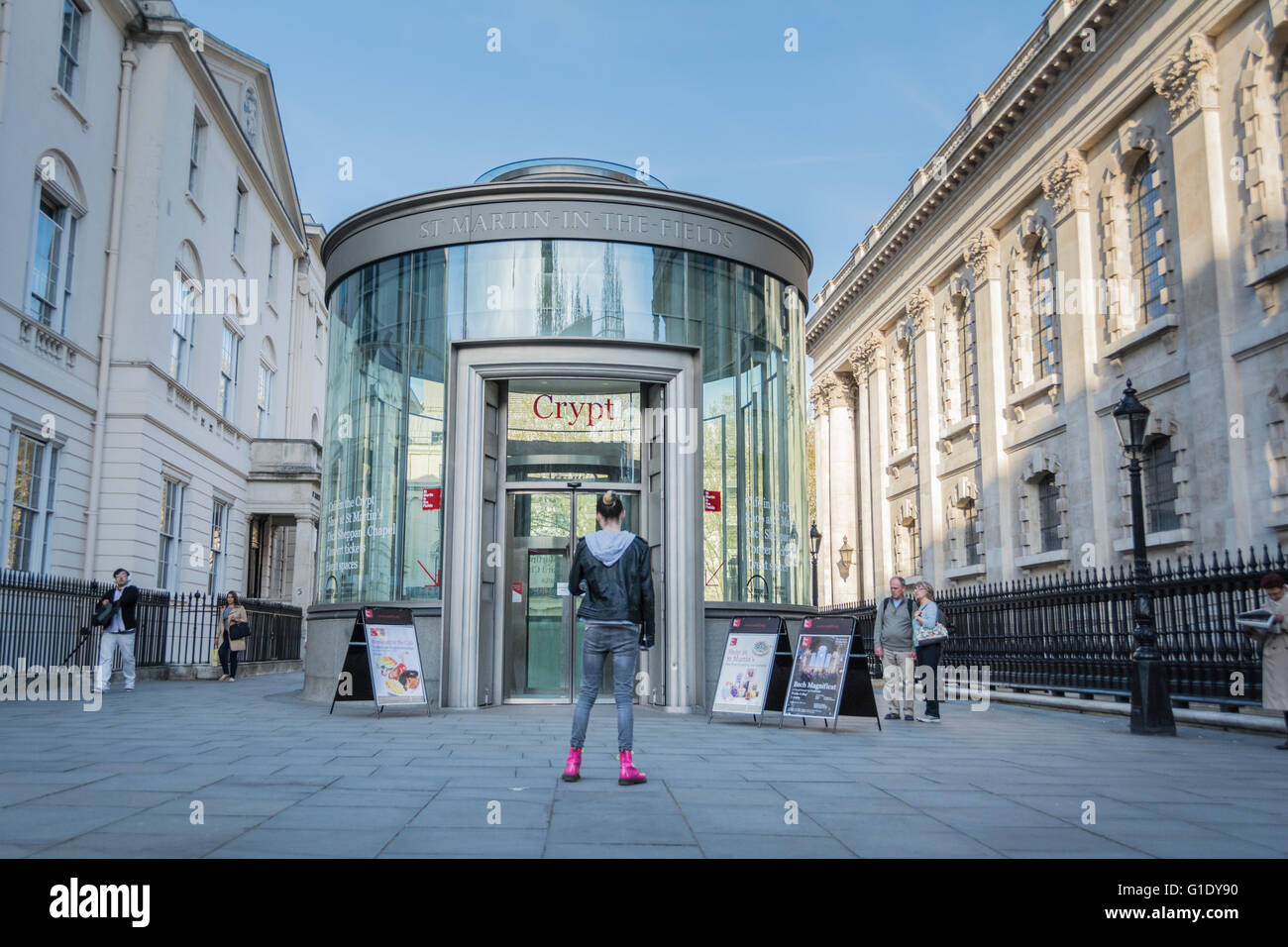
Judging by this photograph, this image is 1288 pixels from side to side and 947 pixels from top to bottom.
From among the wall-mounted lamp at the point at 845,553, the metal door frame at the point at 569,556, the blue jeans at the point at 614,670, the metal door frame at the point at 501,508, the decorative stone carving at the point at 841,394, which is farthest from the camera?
the decorative stone carving at the point at 841,394

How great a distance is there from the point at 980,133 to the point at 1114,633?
18884 millimetres

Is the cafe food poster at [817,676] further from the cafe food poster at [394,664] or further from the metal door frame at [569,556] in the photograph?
the cafe food poster at [394,664]

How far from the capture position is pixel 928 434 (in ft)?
116

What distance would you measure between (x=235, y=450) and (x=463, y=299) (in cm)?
2000

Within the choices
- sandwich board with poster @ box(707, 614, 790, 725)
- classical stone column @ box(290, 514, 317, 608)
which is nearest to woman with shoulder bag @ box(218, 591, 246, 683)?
classical stone column @ box(290, 514, 317, 608)

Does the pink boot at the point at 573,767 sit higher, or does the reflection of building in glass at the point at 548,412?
the reflection of building in glass at the point at 548,412

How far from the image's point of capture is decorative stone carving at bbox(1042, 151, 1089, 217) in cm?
2558

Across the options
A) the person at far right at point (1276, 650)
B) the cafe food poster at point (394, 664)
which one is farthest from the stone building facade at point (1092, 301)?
the cafe food poster at point (394, 664)

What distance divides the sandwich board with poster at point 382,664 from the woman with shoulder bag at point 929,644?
6465 mm

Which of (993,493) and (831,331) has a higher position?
(831,331)

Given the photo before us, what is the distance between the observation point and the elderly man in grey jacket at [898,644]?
43.7 feet
